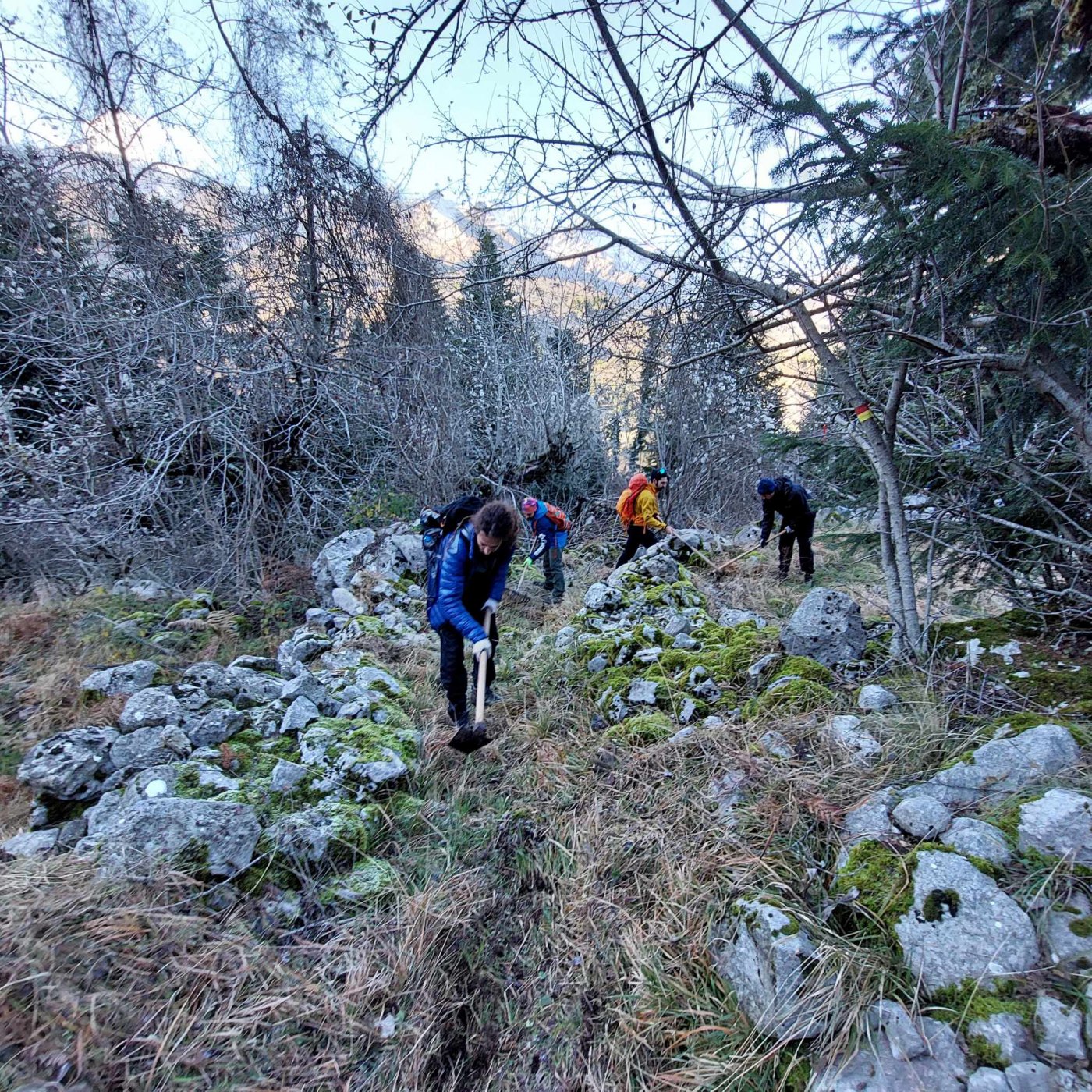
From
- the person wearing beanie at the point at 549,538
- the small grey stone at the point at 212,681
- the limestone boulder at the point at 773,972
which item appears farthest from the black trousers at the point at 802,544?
the small grey stone at the point at 212,681

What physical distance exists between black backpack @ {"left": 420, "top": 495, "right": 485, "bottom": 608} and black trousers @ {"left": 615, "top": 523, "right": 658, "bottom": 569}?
372 cm

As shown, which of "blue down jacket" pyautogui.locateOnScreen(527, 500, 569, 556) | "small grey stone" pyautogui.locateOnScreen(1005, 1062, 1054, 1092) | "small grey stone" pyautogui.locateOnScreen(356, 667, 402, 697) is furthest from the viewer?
"blue down jacket" pyautogui.locateOnScreen(527, 500, 569, 556)

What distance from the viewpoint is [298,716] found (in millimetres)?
3217

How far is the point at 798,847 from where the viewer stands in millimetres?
2047

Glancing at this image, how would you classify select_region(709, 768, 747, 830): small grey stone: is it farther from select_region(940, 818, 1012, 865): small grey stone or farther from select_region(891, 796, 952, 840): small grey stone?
select_region(940, 818, 1012, 865): small grey stone

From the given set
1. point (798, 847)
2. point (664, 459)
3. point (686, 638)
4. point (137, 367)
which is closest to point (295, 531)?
point (137, 367)

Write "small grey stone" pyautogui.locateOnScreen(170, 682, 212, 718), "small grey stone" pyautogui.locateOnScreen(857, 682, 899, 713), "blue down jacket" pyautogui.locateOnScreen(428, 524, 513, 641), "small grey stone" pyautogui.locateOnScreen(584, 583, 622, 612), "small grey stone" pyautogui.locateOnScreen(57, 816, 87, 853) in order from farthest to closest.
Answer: "small grey stone" pyautogui.locateOnScreen(584, 583, 622, 612) → "blue down jacket" pyautogui.locateOnScreen(428, 524, 513, 641) → "small grey stone" pyautogui.locateOnScreen(170, 682, 212, 718) → "small grey stone" pyautogui.locateOnScreen(857, 682, 899, 713) → "small grey stone" pyautogui.locateOnScreen(57, 816, 87, 853)

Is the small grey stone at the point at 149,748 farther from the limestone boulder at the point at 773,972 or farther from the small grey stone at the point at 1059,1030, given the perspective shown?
the small grey stone at the point at 1059,1030

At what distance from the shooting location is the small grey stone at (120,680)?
11.3ft

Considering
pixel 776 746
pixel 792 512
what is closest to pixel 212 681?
pixel 776 746

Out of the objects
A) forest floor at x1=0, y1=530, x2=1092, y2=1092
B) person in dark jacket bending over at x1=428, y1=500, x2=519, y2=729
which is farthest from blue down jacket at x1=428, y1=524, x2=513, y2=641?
forest floor at x1=0, y1=530, x2=1092, y2=1092

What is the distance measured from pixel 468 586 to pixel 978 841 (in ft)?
9.05

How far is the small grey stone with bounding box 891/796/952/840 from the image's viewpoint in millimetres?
1828

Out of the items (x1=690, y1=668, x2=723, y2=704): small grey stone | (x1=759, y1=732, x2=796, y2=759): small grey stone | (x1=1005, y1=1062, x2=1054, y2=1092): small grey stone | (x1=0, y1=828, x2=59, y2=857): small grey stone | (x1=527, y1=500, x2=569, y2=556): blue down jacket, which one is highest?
(x1=527, y1=500, x2=569, y2=556): blue down jacket
